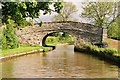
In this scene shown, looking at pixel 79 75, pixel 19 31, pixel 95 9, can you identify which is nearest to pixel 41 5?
pixel 79 75

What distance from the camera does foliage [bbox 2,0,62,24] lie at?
16.4m

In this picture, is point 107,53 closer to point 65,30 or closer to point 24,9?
point 24,9

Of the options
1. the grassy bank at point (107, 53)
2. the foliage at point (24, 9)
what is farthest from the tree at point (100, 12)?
the foliage at point (24, 9)

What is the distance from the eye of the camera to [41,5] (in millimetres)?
18234

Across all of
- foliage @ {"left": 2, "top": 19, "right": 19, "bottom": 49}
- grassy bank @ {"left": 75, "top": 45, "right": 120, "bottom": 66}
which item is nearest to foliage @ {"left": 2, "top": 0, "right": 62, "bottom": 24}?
grassy bank @ {"left": 75, "top": 45, "right": 120, "bottom": 66}

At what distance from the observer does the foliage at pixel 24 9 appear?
645 inches

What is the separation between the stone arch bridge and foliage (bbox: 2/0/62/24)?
16.8 metres

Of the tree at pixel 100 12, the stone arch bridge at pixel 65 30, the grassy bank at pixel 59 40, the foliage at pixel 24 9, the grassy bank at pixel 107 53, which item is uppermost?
the tree at pixel 100 12

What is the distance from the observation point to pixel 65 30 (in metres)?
35.6

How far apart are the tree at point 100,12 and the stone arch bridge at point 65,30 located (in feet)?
36.9

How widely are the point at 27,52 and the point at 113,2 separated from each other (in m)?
23.2

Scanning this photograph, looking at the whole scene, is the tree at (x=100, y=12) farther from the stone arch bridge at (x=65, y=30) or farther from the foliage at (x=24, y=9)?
the foliage at (x=24, y=9)

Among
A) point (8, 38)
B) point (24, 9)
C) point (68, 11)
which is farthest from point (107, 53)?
point (68, 11)

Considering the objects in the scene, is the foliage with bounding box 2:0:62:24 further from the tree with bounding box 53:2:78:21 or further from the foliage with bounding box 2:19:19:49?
the tree with bounding box 53:2:78:21
